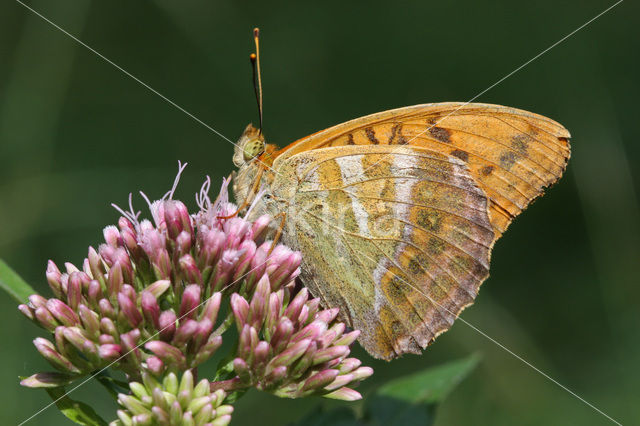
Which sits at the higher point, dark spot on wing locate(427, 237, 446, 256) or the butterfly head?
the butterfly head

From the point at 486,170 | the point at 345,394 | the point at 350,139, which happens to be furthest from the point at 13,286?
the point at 486,170

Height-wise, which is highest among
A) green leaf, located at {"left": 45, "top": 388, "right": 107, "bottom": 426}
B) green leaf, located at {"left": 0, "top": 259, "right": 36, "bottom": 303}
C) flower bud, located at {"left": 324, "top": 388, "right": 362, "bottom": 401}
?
green leaf, located at {"left": 0, "top": 259, "right": 36, "bottom": 303}

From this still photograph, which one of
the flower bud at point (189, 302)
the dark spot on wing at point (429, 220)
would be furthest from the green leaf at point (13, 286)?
the dark spot on wing at point (429, 220)

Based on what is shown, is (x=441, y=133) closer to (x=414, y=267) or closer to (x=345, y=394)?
(x=414, y=267)

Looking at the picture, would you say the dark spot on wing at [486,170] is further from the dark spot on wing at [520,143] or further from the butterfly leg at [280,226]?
the butterfly leg at [280,226]

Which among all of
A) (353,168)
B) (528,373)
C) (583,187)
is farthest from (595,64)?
(353,168)

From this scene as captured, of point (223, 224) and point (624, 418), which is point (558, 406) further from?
point (223, 224)

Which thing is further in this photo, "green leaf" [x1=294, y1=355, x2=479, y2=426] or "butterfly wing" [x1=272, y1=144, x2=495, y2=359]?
"green leaf" [x1=294, y1=355, x2=479, y2=426]

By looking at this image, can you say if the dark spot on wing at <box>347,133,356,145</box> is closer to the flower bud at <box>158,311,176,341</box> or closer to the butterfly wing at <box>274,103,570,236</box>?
the butterfly wing at <box>274,103,570,236</box>

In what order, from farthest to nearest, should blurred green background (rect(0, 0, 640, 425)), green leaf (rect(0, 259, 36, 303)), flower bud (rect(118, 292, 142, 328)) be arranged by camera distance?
blurred green background (rect(0, 0, 640, 425)) < green leaf (rect(0, 259, 36, 303)) < flower bud (rect(118, 292, 142, 328))

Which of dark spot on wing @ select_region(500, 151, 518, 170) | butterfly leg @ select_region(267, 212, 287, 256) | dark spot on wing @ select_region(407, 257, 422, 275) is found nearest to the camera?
butterfly leg @ select_region(267, 212, 287, 256)

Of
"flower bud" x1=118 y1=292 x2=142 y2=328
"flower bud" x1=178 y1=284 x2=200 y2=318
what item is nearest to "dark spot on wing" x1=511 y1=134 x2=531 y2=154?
"flower bud" x1=178 y1=284 x2=200 y2=318
